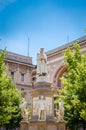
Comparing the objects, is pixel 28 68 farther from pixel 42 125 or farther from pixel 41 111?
pixel 42 125

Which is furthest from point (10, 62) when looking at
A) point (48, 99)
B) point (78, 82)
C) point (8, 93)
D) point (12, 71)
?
point (48, 99)

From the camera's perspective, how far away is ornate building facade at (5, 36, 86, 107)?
4462 cm

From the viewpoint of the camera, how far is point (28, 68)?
48.9 m

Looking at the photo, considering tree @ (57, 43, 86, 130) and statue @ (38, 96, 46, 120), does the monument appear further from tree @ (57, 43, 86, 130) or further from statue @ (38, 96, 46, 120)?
tree @ (57, 43, 86, 130)

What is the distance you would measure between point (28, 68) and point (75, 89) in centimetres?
2552

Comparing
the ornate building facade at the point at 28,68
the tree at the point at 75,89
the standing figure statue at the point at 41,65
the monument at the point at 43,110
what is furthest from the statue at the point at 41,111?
the ornate building facade at the point at 28,68

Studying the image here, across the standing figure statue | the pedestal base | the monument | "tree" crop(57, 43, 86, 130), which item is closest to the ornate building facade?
"tree" crop(57, 43, 86, 130)

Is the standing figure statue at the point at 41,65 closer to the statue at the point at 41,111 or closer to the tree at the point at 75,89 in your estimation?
the statue at the point at 41,111

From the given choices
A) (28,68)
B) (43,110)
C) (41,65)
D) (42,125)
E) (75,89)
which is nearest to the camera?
(42,125)

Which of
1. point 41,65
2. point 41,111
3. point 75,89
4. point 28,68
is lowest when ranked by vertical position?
point 41,111

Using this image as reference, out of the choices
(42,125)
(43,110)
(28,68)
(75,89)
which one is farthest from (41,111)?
(28,68)

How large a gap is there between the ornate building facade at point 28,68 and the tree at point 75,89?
630 inches

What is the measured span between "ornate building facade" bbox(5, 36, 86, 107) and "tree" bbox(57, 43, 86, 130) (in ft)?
52.5

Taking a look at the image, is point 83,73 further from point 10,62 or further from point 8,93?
point 10,62
